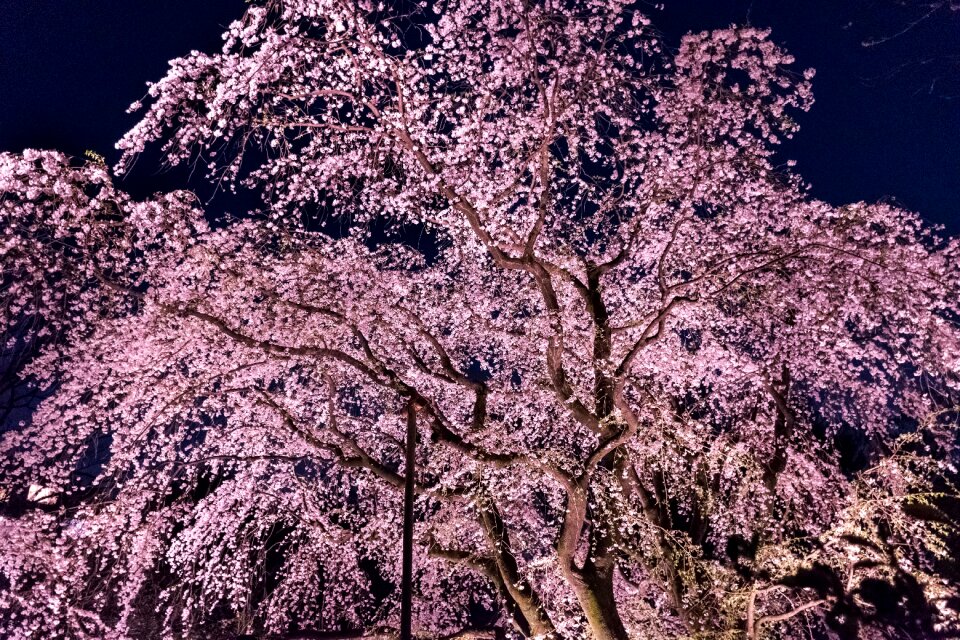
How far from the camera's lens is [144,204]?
9.16 m

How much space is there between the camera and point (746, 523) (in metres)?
10.6

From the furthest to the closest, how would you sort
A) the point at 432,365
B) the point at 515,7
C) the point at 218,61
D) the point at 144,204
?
the point at 432,365
the point at 144,204
the point at 515,7
the point at 218,61

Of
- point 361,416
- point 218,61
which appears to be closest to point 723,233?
point 361,416

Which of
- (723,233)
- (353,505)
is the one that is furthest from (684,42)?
(353,505)

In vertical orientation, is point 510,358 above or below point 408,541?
above

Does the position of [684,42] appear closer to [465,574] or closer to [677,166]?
[677,166]

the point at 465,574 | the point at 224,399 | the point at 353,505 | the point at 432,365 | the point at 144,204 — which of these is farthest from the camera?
the point at 465,574

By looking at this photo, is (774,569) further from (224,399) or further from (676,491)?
(224,399)

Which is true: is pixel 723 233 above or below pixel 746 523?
above

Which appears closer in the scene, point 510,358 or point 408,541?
point 408,541

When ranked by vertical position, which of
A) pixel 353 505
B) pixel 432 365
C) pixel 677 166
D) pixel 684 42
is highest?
pixel 684 42

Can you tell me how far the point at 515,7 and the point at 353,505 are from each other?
1042 centimetres

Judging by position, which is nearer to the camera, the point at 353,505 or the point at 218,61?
the point at 218,61

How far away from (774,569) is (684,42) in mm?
7227
